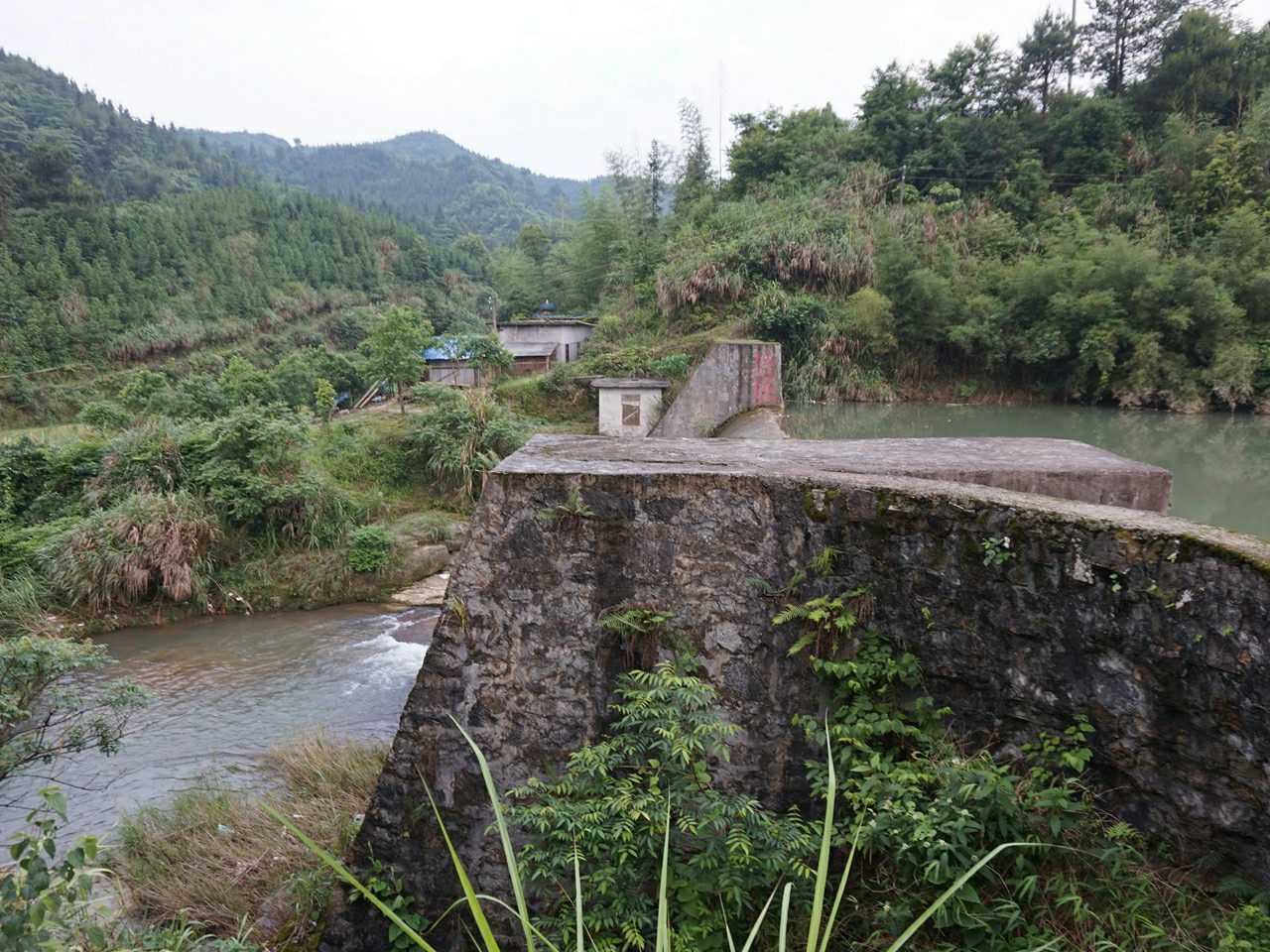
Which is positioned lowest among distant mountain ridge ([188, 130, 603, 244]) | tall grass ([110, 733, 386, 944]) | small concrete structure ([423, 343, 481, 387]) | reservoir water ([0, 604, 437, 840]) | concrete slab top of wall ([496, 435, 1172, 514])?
reservoir water ([0, 604, 437, 840])

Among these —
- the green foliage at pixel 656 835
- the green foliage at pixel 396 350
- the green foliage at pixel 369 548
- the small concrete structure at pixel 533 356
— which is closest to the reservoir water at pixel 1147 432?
the small concrete structure at pixel 533 356

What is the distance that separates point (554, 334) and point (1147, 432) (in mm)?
14007

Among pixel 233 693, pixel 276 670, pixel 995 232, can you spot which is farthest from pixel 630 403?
pixel 995 232

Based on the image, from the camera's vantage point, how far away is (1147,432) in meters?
13.8

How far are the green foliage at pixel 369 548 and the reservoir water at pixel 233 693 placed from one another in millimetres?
701

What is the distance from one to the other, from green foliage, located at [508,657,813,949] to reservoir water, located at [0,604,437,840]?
4.75 metres

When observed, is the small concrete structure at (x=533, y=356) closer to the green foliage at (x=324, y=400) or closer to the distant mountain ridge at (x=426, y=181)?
the green foliage at (x=324, y=400)

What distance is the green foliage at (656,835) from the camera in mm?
2617

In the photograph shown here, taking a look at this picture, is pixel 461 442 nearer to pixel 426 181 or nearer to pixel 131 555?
pixel 131 555

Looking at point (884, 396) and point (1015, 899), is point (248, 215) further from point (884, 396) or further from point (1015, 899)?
point (1015, 899)

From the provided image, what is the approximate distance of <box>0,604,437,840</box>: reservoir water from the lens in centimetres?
630

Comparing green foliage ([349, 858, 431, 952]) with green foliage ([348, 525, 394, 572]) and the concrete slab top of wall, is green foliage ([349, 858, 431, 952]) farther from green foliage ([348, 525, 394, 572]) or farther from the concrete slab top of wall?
green foliage ([348, 525, 394, 572])

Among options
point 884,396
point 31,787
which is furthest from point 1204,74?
point 31,787

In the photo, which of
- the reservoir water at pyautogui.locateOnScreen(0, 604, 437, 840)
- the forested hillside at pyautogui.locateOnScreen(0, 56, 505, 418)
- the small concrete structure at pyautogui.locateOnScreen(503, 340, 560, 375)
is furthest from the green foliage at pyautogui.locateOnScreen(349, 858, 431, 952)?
the forested hillside at pyautogui.locateOnScreen(0, 56, 505, 418)
